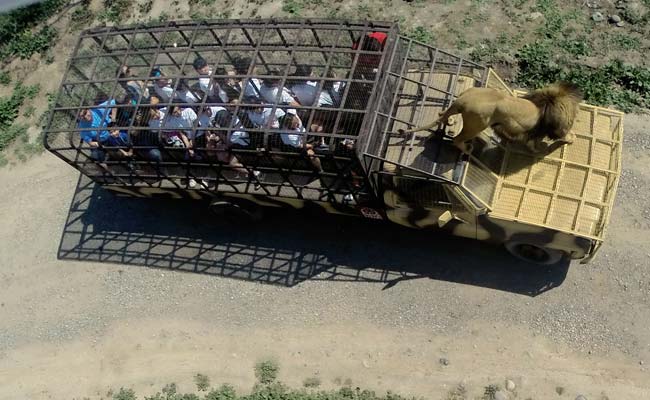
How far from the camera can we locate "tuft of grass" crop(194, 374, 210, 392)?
10781 mm

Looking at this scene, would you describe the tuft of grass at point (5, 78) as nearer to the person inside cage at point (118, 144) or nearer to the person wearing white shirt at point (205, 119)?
the person inside cage at point (118, 144)

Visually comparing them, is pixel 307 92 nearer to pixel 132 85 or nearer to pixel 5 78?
pixel 132 85

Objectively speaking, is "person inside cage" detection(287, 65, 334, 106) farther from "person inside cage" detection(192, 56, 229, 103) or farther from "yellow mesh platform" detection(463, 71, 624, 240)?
"yellow mesh platform" detection(463, 71, 624, 240)

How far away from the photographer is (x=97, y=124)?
11.2 metres

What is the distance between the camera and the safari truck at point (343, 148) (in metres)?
9.38

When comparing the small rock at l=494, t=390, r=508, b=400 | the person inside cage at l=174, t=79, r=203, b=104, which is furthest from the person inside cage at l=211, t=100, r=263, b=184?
A: the small rock at l=494, t=390, r=508, b=400

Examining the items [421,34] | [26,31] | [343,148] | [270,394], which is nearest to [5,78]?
[26,31]

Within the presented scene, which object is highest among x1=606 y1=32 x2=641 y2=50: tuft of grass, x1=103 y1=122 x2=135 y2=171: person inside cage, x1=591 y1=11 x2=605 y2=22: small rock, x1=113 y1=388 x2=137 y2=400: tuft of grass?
x1=591 y1=11 x2=605 y2=22: small rock

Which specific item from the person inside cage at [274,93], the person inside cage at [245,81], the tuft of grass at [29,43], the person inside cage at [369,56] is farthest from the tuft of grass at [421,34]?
the tuft of grass at [29,43]

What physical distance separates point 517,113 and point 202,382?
743cm

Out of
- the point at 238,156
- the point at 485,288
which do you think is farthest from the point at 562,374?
the point at 238,156

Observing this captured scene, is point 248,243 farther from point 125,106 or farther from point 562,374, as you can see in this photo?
point 562,374

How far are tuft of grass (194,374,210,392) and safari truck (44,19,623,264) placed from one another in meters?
3.22

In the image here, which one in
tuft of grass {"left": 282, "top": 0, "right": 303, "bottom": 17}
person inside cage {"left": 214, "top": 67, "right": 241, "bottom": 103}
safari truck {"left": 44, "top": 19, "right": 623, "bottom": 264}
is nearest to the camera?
safari truck {"left": 44, "top": 19, "right": 623, "bottom": 264}
